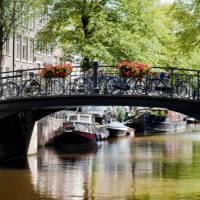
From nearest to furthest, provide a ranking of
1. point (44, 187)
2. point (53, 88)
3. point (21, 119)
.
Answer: point (44, 187) → point (53, 88) → point (21, 119)

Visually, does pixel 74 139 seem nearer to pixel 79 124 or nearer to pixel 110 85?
pixel 79 124

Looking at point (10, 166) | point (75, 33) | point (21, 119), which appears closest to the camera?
point (10, 166)

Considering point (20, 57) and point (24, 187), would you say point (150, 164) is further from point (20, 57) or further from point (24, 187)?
point (20, 57)

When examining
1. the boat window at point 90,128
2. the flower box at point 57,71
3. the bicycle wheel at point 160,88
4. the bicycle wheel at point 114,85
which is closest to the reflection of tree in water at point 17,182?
the flower box at point 57,71

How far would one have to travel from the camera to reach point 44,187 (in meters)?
24.8

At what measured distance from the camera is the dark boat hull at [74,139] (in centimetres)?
4306

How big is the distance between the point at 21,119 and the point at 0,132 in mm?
1968

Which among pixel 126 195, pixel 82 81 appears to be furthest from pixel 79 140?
pixel 126 195

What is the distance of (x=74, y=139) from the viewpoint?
43.8m

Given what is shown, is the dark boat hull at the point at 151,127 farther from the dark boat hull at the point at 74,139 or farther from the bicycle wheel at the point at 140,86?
the bicycle wheel at the point at 140,86

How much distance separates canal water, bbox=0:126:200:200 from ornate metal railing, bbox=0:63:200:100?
291 cm

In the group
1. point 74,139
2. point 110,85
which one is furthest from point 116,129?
point 110,85

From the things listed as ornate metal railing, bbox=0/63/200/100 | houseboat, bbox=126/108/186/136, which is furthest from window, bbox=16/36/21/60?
ornate metal railing, bbox=0/63/200/100

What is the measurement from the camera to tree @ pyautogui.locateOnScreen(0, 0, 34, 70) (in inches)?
1494
